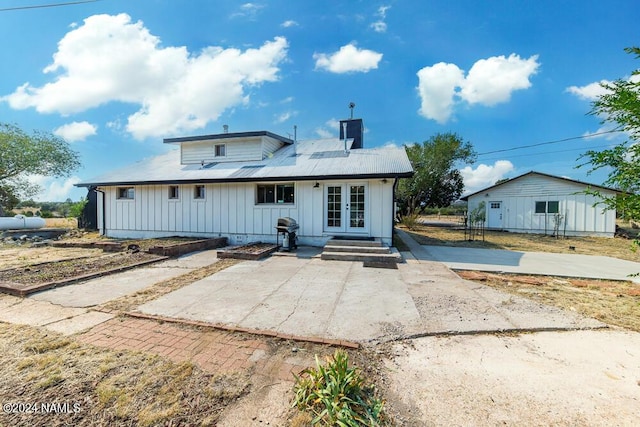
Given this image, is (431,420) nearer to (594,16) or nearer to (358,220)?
(358,220)

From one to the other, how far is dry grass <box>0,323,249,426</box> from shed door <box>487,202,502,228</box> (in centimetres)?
2030

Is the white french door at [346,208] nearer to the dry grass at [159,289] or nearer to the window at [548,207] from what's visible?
the dry grass at [159,289]

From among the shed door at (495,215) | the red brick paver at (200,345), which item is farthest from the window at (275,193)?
the shed door at (495,215)

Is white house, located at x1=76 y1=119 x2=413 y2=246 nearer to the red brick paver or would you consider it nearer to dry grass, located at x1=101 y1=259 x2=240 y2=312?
dry grass, located at x1=101 y1=259 x2=240 y2=312

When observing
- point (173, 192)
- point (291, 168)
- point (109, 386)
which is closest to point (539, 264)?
point (291, 168)

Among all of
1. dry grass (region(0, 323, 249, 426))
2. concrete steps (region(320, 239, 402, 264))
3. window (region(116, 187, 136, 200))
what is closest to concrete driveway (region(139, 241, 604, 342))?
dry grass (region(0, 323, 249, 426))

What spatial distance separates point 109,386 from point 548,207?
21.0m

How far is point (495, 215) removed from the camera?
17906 millimetres

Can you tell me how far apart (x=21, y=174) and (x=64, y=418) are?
2792 cm

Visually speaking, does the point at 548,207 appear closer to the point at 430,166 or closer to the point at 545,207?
the point at 545,207

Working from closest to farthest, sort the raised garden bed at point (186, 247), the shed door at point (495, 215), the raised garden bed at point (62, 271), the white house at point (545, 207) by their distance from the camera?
the raised garden bed at point (62, 271)
the raised garden bed at point (186, 247)
the white house at point (545, 207)
the shed door at point (495, 215)

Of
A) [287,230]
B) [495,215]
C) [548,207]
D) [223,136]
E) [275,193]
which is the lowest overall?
[287,230]

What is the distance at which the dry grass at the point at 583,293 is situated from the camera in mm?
3584

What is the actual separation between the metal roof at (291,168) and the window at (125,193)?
0.52 m
